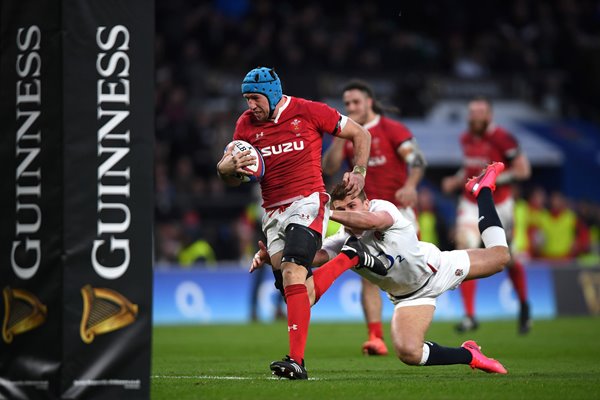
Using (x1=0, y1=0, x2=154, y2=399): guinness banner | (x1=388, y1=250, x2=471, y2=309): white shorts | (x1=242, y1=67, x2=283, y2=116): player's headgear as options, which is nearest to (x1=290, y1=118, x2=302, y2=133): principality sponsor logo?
(x1=242, y1=67, x2=283, y2=116): player's headgear

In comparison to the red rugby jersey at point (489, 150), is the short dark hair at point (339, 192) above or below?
below

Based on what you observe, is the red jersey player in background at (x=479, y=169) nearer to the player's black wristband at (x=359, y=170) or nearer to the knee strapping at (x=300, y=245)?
the player's black wristband at (x=359, y=170)

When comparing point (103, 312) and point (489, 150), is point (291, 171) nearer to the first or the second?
point (103, 312)

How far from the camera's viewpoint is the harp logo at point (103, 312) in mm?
5879

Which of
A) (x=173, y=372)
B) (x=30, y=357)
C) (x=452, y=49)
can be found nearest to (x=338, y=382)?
(x=173, y=372)

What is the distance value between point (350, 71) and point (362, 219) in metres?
18.6

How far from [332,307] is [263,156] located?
34.7 feet

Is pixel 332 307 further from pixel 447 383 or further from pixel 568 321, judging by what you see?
pixel 447 383

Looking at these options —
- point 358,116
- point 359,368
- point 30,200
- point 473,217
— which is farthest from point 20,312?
point 473,217

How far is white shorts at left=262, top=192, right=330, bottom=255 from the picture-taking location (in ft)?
27.1

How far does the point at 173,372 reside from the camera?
8734 mm

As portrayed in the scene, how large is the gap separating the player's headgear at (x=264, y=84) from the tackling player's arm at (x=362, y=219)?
3.33ft

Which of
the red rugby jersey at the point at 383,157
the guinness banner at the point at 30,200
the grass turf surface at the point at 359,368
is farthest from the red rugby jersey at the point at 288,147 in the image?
the red rugby jersey at the point at 383,157

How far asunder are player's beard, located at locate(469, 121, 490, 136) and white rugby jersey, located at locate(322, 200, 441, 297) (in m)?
6.06
